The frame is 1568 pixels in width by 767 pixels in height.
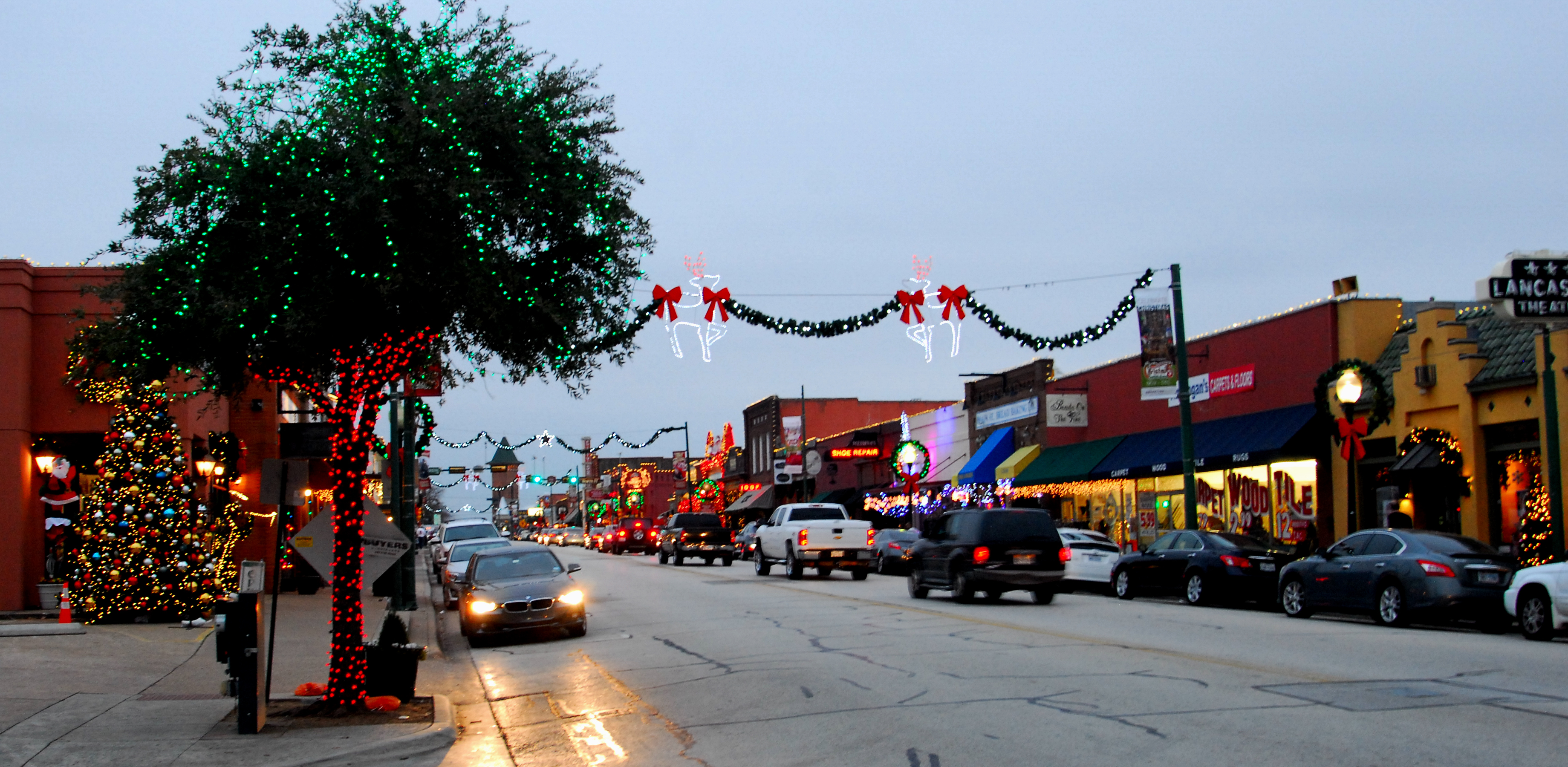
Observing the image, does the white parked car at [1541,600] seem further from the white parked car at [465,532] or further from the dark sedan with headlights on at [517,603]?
the white parked car at [465,532]

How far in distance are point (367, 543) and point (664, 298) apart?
917cm

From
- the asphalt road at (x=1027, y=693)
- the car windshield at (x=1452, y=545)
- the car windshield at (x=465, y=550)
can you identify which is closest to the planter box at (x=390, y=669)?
the asphalt road at (x=1027, y=693)

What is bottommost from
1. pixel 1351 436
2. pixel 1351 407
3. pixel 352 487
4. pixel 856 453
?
pixel 352 487

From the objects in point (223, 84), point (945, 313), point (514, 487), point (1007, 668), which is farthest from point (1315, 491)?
point (514, 487)

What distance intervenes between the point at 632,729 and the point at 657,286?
36.1 feet

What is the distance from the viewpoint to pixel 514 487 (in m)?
168

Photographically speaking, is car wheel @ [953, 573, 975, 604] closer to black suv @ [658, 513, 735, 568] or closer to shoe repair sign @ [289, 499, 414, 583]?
shoe repair sign @ [289, 499, 414, 583]

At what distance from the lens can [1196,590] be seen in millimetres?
22922

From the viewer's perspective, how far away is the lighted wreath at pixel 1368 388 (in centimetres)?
2500

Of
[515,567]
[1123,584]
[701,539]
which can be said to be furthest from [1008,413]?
[515,567]

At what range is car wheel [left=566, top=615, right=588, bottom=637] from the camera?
62.1ft

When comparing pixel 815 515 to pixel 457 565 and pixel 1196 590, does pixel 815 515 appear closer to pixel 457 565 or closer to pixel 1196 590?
pixel 457 565

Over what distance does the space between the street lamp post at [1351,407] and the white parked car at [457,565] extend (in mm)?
15674

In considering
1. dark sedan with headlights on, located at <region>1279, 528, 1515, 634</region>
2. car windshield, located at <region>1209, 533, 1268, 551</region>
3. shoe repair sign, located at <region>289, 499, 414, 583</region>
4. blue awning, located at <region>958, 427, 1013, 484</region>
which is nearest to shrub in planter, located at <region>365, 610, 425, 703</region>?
shoe repair sign, located at <region>289, 499, 414, 583</region>
